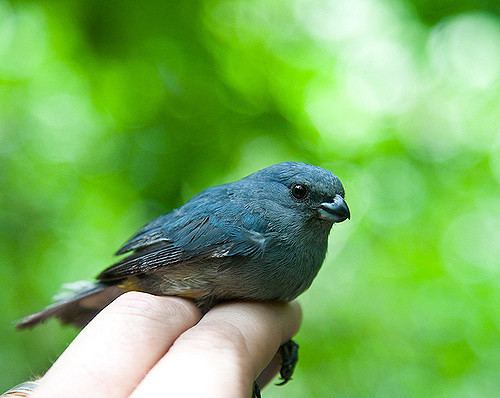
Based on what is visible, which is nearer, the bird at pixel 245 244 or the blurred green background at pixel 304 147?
the bird at pixel 245 244

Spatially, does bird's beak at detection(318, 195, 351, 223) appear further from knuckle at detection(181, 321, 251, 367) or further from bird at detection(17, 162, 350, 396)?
knuckle at detection(181, 321, 251, 367)

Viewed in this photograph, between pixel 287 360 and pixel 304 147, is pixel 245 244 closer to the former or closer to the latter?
pixel 287 360

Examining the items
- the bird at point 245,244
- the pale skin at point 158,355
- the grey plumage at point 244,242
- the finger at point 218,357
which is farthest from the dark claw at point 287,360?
the pale skin at point 158,355

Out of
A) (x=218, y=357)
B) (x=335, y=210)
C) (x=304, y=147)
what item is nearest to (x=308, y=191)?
(x=335, y=210)

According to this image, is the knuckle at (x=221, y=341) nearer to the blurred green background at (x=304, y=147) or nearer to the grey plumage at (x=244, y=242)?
the grey plumage at (x=244, y=242)

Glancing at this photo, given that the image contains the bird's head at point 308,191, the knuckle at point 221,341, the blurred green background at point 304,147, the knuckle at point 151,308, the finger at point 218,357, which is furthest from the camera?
the blurred green background at point 304,147

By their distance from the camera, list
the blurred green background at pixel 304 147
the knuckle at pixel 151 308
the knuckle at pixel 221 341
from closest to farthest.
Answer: the knuckle at pixel 221 341 < the knuckle at pixel 151 308 < the blurred green background at pixel 304 147
